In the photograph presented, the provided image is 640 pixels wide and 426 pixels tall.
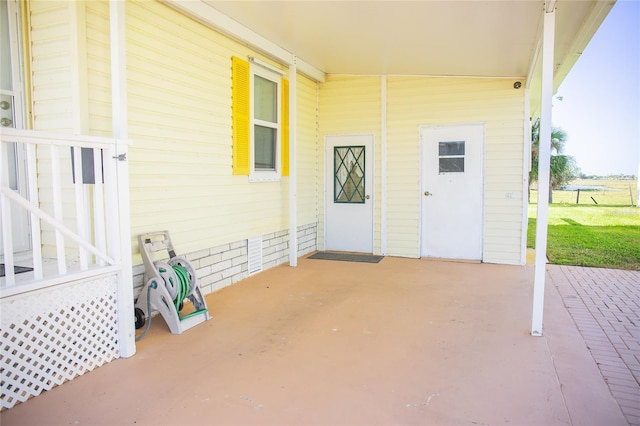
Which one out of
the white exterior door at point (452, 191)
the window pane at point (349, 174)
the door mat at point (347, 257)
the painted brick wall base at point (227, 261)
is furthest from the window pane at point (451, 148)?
the painted brick wall base at point (227, 261)

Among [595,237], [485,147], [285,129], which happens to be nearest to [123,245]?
[285,129]

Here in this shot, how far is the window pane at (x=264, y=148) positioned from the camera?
548 cm

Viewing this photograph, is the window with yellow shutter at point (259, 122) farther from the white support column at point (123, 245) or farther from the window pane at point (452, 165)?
the window pane at point (452, 165)

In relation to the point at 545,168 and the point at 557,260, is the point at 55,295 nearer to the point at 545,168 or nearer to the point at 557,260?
the point at 545,168

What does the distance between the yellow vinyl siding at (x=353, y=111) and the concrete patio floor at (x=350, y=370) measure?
287cm

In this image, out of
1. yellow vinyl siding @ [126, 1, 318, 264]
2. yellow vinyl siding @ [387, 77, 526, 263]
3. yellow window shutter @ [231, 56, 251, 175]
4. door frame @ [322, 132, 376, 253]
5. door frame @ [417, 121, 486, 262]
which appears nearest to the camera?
yellow vinyl siding @ [126, 1, 318, 264]

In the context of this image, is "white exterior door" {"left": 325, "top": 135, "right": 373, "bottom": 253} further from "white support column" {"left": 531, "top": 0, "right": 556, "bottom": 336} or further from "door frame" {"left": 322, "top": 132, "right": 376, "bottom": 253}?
"white support column" {"left": 531, "top": 0, "right": 556, "bottom": 336}

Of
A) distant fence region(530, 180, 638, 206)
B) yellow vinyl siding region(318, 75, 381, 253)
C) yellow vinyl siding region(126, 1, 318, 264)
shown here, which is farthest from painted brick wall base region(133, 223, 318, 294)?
distant fence region(530, 180, 638, 206)

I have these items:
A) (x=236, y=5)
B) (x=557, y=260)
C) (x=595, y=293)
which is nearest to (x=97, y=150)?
(x=236, y=5)

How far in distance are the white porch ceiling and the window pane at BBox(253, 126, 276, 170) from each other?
112 centimetres

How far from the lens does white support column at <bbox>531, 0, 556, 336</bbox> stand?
3.31 meters

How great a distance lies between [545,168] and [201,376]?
2.97 m

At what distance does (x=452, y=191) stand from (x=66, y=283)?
533 centimetres

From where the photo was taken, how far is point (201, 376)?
9.06 feet
